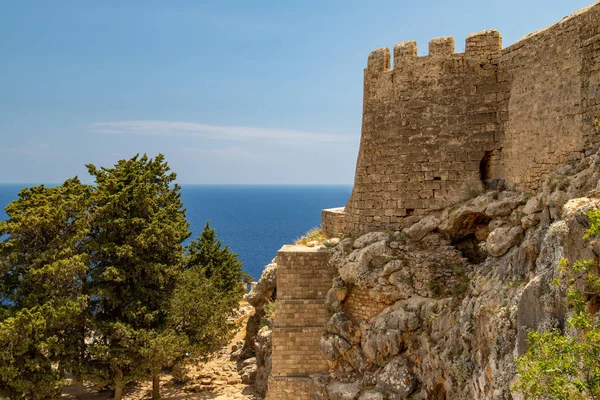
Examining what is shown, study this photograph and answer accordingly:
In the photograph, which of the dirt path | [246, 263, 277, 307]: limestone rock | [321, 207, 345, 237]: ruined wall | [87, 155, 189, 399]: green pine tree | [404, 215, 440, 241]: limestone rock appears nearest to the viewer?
[404, 215, 440, 241]: limestone rock

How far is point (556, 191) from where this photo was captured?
967 centimetres

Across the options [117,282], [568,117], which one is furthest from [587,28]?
[117,282]

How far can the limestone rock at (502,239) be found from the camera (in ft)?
34.4

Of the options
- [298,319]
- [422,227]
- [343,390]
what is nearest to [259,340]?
[298,319]

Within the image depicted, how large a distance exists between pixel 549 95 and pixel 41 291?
15291mm

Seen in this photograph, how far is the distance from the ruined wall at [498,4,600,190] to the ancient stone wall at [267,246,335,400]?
5.98m

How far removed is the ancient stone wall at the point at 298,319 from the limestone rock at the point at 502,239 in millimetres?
5292

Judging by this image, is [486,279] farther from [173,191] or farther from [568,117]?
[173,191]

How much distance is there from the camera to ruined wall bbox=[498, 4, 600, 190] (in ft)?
33.4

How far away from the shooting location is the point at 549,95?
36.6 feet

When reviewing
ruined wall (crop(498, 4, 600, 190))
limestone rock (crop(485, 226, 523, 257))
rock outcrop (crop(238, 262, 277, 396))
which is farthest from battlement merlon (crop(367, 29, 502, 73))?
rock outcrop (crop(238, 262, 277, 396))

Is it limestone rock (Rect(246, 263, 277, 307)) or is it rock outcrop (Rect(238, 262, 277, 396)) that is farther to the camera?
limestone rock (Rect(246, 263, 277, 307))

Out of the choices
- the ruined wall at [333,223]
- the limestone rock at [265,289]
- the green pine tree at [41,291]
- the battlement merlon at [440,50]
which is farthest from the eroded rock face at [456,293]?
the green pine tree at [41,291]

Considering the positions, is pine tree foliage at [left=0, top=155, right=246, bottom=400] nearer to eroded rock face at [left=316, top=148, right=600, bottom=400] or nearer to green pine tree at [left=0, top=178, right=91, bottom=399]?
green pine tree at [left=0, top=178, right=91, bottom=399]
